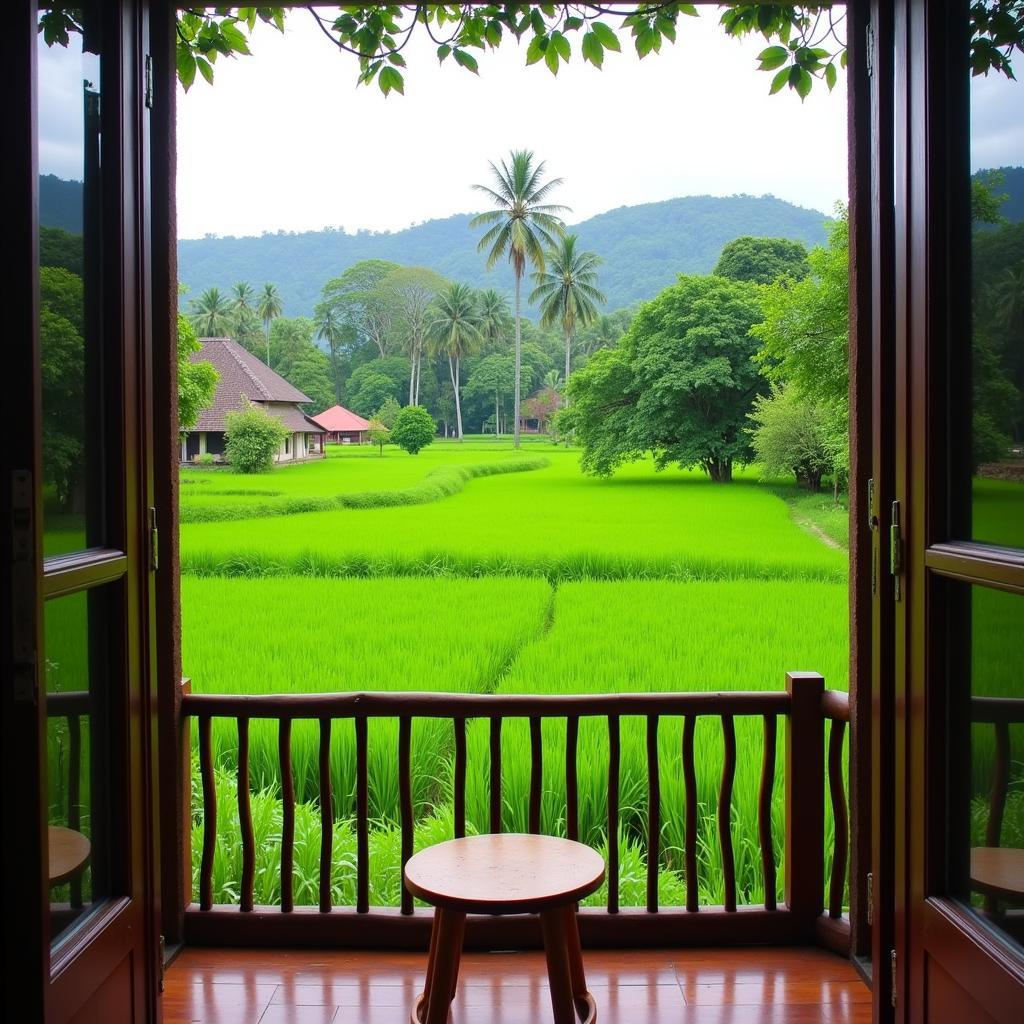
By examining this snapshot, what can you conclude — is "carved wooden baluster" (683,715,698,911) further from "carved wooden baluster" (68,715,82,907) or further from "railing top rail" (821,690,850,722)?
"carved wooden baluster" (68,715,82,907)

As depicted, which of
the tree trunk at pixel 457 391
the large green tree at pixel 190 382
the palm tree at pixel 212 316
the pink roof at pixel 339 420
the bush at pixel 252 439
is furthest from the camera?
the pink roof at pixel 339 420

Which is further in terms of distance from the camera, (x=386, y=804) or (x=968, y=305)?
(x=386, y=804)

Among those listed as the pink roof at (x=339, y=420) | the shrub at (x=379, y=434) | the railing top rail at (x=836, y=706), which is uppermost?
the pink roof at (x=339, y=420)

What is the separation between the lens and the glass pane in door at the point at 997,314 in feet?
3.76

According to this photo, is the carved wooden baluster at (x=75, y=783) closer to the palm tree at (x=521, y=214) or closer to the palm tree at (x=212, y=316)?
the palm tree at (x=212, y=316)

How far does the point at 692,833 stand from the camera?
241 centimetres

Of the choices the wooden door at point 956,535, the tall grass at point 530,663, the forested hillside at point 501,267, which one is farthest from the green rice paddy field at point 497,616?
the forested hillside at point 501,267

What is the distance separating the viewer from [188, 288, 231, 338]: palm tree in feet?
67.8

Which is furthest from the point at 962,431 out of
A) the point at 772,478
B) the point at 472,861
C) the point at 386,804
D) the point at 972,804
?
the point at 772,478

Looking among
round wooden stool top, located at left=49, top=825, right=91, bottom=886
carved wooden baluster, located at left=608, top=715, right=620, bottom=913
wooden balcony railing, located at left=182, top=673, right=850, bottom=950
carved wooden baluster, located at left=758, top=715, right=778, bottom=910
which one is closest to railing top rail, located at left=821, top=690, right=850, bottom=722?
wooden balcony railing, located at left=182, top=673, right=850, bottom=950

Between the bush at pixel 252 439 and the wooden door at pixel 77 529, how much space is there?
54.7ft

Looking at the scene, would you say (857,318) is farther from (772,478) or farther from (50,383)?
(772,478)

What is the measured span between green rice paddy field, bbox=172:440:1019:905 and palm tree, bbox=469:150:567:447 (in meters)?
6.52

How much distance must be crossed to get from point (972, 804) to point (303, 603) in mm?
9362
